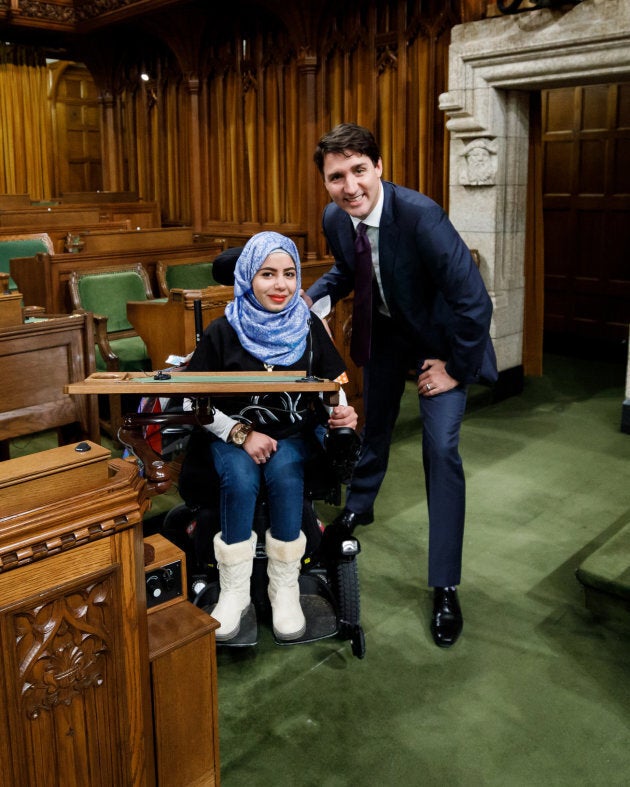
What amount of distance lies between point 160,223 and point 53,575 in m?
7.15

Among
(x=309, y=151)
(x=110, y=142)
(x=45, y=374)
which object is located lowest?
(x=45, y=374)

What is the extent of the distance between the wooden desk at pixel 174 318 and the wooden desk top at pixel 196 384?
1.76 m

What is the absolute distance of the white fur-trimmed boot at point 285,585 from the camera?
234 centimetres

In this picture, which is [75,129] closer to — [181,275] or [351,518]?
[181,275]

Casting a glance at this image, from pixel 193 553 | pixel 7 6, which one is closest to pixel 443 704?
pixel 193 553

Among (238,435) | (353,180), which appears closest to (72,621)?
(238,435)

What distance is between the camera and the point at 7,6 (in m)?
7.82

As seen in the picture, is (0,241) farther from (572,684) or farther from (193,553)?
(572,684)

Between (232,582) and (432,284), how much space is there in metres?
1.07

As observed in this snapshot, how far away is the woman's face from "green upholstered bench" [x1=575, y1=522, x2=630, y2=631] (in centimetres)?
130

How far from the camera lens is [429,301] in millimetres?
2604

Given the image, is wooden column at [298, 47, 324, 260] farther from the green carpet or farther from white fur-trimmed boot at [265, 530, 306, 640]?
white fur-trimmed boot at [265, 530, 306, 640]

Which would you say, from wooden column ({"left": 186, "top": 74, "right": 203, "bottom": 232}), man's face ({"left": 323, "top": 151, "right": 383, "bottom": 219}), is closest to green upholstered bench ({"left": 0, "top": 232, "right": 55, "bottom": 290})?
wooden column ({"left": 186, "top": 74, "right": 203, "bottom": 232})

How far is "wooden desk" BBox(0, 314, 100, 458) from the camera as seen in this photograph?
302cm
